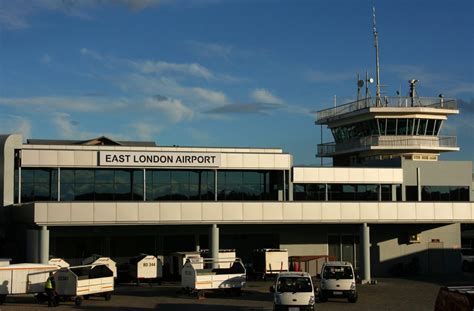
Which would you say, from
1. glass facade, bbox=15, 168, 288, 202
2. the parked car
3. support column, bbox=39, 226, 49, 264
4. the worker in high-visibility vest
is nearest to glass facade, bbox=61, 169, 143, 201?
glass facade, bbox=15, 168, 288, 202

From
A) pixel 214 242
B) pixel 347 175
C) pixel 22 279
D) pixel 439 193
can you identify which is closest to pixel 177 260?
pixel 214 242

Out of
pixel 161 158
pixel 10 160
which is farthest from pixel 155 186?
pixel 10 160

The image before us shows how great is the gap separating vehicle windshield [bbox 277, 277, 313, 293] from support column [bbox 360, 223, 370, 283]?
1621 centimetres

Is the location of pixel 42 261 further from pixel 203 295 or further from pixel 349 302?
pixel 349 302

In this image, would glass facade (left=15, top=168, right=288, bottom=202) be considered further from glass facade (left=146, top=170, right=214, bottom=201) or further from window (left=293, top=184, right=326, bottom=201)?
window (left=293, top=184, right=326, bottom=201)

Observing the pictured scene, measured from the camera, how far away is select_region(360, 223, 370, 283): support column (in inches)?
1767

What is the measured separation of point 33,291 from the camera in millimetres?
34688

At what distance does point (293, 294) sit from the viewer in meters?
28.5

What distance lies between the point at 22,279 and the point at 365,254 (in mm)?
21881

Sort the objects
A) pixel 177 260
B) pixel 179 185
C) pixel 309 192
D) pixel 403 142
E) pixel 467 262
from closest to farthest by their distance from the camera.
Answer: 1. pixel 177 260
2. pixel 179 185
3. pixel 309 192
4. pixel 467 262
5. pixel 403 142

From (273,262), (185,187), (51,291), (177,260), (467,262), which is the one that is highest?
(185,187)

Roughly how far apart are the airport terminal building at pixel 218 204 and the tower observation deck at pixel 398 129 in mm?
5550

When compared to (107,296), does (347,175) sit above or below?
above

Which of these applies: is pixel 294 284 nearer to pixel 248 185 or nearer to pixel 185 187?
pixel 185 187
